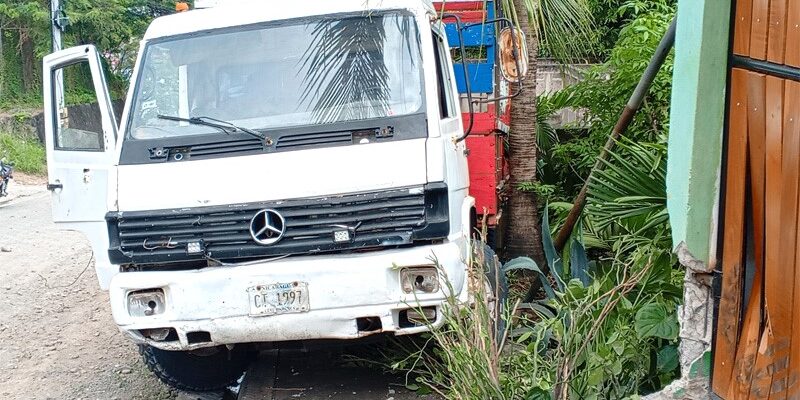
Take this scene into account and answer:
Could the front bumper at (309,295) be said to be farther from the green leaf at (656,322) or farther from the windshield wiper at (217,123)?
the green leaf at (656,322)

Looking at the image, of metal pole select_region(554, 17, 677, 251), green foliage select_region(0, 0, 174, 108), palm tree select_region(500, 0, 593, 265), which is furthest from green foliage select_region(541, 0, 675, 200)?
green foliage select_region(0, 0, 174, 108)

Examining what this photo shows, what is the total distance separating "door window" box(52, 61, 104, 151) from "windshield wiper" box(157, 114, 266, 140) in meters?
0.72

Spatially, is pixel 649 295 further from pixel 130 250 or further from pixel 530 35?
pixel 530 35

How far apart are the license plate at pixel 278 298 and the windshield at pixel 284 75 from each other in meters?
0.95

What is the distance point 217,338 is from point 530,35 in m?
3.89

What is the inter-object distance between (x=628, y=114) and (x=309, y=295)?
2.18m

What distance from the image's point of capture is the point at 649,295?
440 centimetres

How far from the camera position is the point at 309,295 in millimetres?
4527

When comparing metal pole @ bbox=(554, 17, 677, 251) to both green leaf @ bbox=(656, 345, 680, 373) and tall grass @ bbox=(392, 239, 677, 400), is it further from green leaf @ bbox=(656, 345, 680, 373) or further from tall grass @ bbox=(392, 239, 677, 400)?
→ green leaf @ bbox=(656, 345, 680, 373)

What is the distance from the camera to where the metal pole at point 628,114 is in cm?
468

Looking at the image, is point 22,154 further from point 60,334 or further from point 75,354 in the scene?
point 75,354

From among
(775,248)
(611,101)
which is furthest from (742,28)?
(611,101)

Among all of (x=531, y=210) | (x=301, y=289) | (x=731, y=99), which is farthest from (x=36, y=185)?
(x=731, y=99)

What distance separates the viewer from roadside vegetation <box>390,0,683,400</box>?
3697mm
